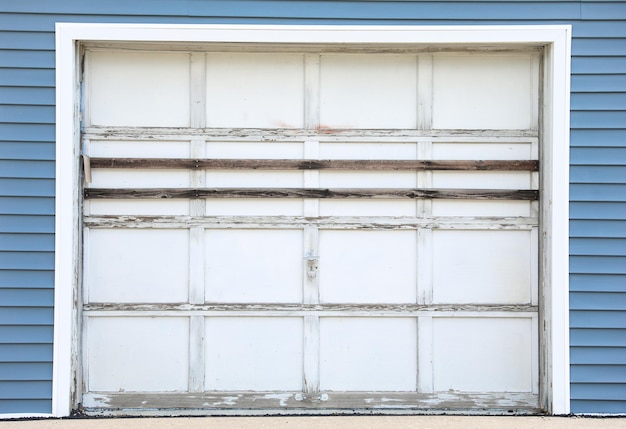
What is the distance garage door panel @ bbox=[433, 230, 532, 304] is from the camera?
4270 mm

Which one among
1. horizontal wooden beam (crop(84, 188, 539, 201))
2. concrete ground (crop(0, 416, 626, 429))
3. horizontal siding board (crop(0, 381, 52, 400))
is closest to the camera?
concrete ground (crop(0, 416, 626, 429))

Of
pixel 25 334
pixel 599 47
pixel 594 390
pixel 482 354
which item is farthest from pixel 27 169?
pixel 594 390

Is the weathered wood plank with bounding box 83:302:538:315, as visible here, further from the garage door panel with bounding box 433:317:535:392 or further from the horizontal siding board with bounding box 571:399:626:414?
the horizontal siding board with bounding box 571:399:626:414

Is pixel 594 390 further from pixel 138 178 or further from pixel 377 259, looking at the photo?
pixel 138 178

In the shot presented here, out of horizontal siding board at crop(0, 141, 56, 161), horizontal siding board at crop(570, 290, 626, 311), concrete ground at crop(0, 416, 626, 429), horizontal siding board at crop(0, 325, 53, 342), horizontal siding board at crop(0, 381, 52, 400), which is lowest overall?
concrete ground at crop(0, 416, 626, 429)

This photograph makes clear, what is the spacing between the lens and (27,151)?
4.04 m

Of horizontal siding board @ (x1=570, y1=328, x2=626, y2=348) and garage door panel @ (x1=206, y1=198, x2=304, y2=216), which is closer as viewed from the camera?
horizontal siding board @ (x1=570, y1=328, x2=626, y2=348)

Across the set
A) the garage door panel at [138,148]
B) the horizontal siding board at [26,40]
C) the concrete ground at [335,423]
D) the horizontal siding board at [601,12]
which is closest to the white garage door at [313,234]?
the garage door panel at [138,148]

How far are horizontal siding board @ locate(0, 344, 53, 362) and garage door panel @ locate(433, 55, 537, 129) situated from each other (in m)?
2.59

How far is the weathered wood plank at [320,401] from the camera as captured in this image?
4238 millimetres

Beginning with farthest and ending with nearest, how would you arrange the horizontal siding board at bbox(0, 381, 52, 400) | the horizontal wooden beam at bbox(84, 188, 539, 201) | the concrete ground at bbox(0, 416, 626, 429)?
the horizontal wooden beam at bbox(84, 188, 539, 201) → the horizontal siding board at bbox(0, 381, 52, 400) → the concrete ground at bbox(0, 416, 626, 429)

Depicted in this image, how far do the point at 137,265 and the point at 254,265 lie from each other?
69 centimetres

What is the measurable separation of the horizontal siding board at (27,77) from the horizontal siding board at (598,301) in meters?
3.20

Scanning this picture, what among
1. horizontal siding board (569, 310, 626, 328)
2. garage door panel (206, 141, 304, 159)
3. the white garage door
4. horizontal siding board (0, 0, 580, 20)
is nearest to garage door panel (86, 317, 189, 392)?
the white garage door
